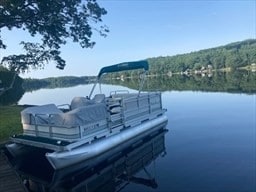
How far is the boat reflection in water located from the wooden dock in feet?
3.49

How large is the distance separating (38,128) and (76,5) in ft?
28.8

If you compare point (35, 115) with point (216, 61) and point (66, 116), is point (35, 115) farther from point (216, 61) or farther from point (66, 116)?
point (216, 61)

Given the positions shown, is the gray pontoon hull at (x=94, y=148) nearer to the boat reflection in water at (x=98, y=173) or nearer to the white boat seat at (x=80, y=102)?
the boat reflection in water at (x=98, y=173)

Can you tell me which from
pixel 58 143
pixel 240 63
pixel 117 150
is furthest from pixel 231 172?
pixel 240 63

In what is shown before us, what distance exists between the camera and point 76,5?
19.8 meters

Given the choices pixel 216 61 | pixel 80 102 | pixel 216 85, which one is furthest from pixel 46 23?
pixel 216 61

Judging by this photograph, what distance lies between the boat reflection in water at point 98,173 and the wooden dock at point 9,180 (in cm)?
106

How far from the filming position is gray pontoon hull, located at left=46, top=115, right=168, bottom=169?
1215cm

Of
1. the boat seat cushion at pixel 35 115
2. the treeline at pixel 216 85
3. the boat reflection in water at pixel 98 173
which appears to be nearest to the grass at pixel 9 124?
the boat seat cushion at pixel 35 115

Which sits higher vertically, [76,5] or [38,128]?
[76,5]

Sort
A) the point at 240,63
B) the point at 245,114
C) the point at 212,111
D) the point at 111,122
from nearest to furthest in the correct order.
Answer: the point at 111,122, the point at 245,114, the point at 212,111, the point at 240,63

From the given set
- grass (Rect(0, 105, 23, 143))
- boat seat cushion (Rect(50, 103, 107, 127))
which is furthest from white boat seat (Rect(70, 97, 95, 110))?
grass (Rect(0, 105, 23, 143))

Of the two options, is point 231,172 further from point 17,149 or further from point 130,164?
point 17,149

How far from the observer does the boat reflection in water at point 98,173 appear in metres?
12.0
